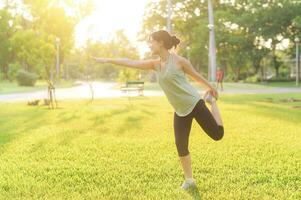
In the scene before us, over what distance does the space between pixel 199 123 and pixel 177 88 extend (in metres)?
0.55

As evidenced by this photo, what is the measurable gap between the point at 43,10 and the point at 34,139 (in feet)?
194

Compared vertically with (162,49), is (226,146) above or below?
below

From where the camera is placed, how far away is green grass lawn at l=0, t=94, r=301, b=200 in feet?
18.7

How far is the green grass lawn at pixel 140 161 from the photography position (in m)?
5.71

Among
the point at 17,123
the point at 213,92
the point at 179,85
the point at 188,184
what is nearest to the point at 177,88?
the point at 179,85

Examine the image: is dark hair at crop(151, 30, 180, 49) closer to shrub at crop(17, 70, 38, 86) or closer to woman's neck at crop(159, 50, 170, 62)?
woman's neck at crop(159, 50, 170, 62)

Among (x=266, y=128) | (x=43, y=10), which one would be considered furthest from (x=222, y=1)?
(x=266, y=128)

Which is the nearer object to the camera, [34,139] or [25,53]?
[34,139]

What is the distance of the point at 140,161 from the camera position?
297 inches

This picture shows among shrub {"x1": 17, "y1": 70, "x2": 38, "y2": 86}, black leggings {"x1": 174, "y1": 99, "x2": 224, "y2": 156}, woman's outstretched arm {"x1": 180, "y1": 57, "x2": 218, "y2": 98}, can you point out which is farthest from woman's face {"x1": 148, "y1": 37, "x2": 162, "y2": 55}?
shrub {"x1": 17, "y1": 70, "x2": 38, "y2": 86}

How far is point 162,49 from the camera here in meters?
5.45

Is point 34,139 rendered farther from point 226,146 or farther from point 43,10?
point 43,10

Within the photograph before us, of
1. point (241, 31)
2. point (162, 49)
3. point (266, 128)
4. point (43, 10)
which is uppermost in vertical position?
point (43, 10)

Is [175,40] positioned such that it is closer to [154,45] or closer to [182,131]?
[154,45]
